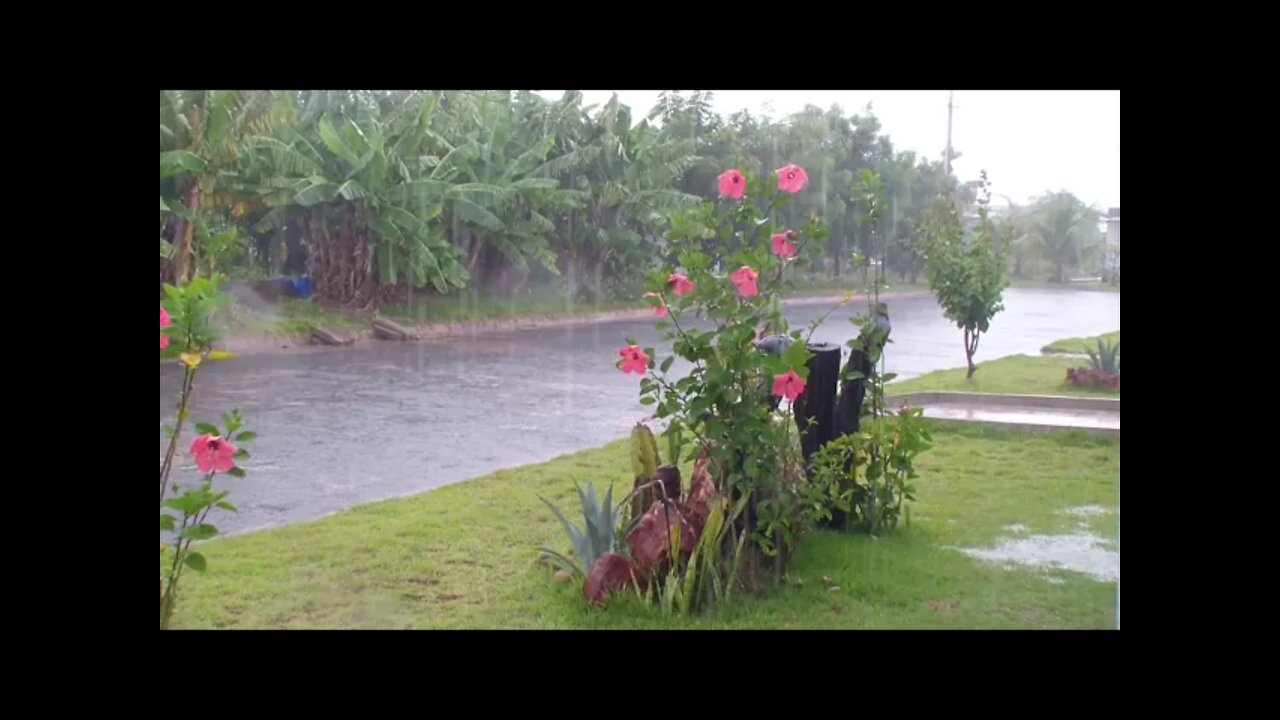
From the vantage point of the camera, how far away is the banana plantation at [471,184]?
3.71 metres

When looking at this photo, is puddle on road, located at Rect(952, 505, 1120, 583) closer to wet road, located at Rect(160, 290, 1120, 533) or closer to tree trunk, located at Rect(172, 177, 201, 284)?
wet road, located at Rect(160, 290, 1120, 533)

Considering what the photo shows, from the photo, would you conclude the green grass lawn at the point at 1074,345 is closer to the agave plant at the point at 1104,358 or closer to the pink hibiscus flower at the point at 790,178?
the agave plant at the point at 1104,358

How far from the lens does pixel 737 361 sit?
3264 mm

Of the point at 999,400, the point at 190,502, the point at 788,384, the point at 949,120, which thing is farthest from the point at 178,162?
the point at 999,400

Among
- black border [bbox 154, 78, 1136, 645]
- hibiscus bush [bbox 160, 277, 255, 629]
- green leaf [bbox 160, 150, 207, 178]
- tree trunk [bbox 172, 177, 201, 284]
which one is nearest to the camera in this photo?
black border [bbox 154, 78, 1136, 645]

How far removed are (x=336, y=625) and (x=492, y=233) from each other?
154 cm

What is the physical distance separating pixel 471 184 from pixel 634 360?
4.06 ft

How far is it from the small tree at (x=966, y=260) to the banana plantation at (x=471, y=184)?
0.32 feet

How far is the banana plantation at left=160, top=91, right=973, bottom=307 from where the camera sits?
371 centimetres

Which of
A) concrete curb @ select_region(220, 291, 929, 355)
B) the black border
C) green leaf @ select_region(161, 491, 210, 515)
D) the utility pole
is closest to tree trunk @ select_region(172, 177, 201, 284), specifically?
concrete curb @ select_region(220, 291, 929, 355)

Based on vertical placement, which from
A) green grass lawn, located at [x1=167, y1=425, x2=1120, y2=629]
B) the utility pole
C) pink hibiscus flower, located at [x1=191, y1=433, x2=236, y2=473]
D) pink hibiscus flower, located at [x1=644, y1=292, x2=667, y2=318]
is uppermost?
the utility pole

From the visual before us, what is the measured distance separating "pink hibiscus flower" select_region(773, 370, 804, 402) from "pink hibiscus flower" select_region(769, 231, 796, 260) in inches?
17.2
